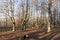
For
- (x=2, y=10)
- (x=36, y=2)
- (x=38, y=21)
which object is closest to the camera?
(x=2, y=10)

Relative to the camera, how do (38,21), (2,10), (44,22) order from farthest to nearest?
1. (44,22)
2. (38,21)
3. (2,10)

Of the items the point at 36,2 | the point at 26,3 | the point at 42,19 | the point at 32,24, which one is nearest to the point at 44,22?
the point at 42,19

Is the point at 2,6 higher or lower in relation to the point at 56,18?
higher

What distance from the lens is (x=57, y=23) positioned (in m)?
48.7

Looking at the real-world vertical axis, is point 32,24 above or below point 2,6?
below

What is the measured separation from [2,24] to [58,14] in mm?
17724

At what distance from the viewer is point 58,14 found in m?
50.1

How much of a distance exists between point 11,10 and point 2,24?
20894 millimetres

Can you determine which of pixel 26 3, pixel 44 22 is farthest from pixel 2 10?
pixel 44 22

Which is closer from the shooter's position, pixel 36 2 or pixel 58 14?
pixel 36 2

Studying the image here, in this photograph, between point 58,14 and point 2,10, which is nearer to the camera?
point 2,10

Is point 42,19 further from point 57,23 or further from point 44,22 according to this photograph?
point 57,23

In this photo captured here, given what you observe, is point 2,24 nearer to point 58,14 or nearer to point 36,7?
point 36,7

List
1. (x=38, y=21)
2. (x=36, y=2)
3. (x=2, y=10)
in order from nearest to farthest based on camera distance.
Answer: (x=2, y=10) < (x=36, y=2) < (x=38, y=21)
